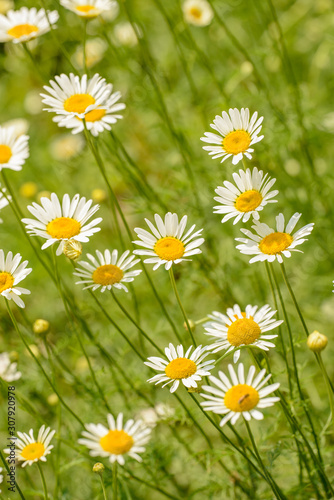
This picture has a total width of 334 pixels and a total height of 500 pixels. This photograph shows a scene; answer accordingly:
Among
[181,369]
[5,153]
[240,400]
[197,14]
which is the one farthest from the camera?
[197,14]

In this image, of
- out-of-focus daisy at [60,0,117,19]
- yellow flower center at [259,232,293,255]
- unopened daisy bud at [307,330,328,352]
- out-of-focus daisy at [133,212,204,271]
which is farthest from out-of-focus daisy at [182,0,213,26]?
unopened daisy bud at [307,330,328,352]

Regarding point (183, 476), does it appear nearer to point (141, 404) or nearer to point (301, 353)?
point (141, 404)

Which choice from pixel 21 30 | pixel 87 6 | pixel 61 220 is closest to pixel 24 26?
pixel 21 30

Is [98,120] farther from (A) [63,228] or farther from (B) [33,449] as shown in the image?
(B) [33,449]

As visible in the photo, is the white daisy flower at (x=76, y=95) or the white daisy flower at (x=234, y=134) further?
the white daisy flower at (x=76, y=95)

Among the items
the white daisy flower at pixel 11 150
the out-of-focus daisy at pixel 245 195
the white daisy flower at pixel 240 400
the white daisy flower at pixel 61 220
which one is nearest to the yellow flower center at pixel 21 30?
the white daisy flower at pixel 11 150

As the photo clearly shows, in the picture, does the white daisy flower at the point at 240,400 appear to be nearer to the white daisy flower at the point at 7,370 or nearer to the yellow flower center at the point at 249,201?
the yellow flower center at the point at 249,201

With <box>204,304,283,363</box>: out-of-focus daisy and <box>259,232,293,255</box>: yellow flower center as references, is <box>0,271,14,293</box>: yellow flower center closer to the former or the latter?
<box>204,304,283,363</box>: out-of-focus daisy
